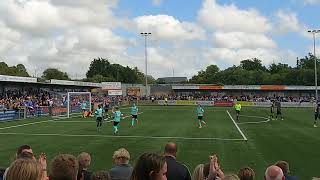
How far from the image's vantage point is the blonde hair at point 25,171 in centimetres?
391

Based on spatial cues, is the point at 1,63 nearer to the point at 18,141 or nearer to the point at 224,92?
the point at 224,92

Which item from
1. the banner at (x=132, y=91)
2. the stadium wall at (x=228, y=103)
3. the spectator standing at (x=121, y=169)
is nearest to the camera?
the spectator standing at (x=121, y=169)

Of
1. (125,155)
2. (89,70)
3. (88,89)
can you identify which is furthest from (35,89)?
(89,70)

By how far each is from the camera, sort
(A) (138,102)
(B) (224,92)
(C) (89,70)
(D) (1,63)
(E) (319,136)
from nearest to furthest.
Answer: (E) (319,136), (A) (138,102), (B) (224,92), (D) (1,63), (C) (89,70)

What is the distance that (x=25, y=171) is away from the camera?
12.9 feet

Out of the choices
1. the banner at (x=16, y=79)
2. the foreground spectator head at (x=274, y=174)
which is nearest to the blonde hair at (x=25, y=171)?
the foreground spectator head at (x=274, y=174)

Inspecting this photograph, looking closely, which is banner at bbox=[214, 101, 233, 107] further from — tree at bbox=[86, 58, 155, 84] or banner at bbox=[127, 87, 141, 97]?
tree at bbox=[86, 58, 155, 84]

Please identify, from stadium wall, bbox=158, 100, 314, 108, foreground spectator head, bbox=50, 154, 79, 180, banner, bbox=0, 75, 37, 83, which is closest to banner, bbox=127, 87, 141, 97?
stadium wall, bbox=158, 100, 314, 108

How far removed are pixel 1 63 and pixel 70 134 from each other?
12014 centimetres

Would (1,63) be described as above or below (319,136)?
above

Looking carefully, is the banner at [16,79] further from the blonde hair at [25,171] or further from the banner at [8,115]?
the blonde hair at [25,171]

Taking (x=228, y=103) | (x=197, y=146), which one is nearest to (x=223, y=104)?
(x=228, y=103)

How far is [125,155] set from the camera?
770 cm

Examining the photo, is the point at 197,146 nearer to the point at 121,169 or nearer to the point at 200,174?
the point at 121,169
